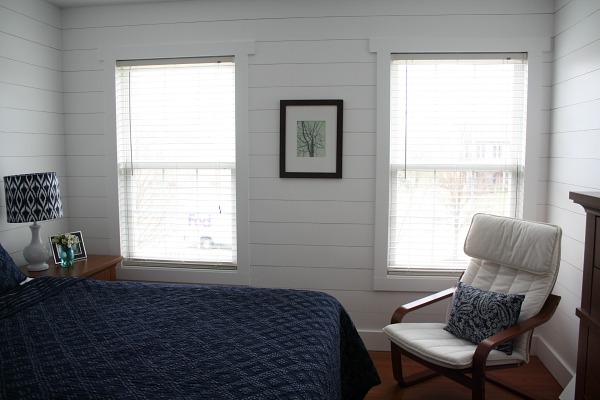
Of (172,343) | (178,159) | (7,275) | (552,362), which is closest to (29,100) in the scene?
(178,159)

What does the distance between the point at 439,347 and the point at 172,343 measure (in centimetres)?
151

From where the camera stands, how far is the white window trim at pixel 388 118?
3.47m

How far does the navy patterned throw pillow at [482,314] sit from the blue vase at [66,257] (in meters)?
2.65

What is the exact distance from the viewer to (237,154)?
374 centimetres

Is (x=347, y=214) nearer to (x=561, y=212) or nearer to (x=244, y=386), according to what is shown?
(x=561, y=212)

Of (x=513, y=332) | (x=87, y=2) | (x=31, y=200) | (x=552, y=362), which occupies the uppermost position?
(x=87, y=2)

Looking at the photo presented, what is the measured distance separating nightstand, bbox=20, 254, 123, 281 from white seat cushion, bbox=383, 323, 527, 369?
2.07m

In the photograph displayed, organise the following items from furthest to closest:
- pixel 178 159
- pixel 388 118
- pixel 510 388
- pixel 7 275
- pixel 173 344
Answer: pixel 178 159 < pixel 388 118 < pixel 510 388 < pixel 7 275 < pixel 173 344

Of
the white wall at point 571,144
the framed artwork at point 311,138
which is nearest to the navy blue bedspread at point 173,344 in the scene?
the framed artwork at point 311,138

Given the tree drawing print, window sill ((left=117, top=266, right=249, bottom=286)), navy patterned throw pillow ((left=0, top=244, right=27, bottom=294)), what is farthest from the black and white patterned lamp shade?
the tree drawing print

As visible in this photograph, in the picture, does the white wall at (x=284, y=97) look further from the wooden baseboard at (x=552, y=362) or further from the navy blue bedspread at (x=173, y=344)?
the navy blue bedspread at (x=173, y=344)

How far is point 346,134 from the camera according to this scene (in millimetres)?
3656

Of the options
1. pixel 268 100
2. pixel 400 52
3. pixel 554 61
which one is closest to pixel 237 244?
pixel 268 100

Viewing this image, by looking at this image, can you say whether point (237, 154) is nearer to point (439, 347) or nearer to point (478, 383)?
point (439, 347)
